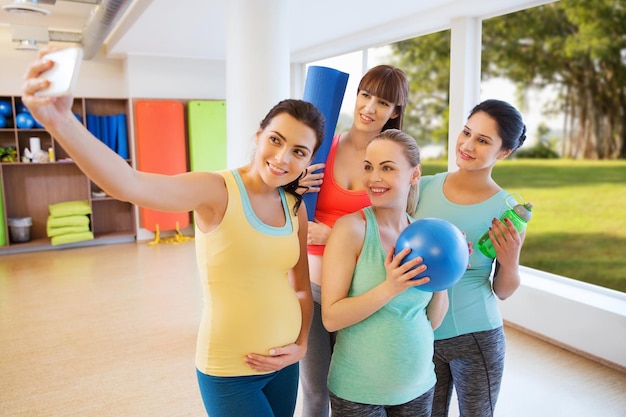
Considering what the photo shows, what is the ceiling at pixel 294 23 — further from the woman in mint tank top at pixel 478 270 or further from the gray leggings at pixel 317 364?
the gray leggings at pixel 317 364

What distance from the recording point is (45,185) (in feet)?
24.2

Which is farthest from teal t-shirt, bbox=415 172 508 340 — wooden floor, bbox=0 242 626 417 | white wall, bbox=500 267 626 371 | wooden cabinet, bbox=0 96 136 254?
wooden cabinet, bbox=0 96 136 254

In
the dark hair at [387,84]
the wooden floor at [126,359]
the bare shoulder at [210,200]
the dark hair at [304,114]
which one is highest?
the dark hair at [387,84]

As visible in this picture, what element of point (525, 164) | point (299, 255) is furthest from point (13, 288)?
point (525, 164)

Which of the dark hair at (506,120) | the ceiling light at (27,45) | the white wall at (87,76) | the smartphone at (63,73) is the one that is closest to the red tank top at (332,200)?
the dark hair at (506,120)

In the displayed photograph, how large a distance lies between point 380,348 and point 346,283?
0.21 m

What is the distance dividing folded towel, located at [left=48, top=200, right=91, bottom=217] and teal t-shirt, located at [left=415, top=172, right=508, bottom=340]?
657 cm

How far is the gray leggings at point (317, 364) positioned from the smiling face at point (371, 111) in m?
0.61

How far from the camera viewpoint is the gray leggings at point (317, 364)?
1.76 meters

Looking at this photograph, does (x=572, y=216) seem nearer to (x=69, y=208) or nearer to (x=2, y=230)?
(x=69, y=208)

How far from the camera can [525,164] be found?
22.5 ft

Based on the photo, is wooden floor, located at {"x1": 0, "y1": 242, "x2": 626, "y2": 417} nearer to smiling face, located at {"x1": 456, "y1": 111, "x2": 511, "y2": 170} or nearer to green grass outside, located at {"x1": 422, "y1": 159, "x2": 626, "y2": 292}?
smiling face, located at {"x1": 456, "y1": 111, "x2": 511, "y2": 170}

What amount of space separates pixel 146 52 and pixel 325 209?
20.5ft

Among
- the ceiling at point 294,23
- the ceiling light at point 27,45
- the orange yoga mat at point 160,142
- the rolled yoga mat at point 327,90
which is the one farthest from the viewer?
the orange yoga mat at point 160,142
